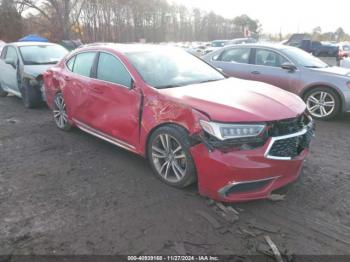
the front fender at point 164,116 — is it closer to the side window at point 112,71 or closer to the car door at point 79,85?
the side window at point 112,71

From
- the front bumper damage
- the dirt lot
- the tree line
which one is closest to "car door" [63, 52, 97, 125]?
the dirt lot

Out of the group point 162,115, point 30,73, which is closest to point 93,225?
point 162,115

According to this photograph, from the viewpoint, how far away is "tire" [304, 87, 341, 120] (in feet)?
22.5

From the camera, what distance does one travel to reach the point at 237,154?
3.20 metres

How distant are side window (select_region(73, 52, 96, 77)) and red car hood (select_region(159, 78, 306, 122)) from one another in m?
1.73

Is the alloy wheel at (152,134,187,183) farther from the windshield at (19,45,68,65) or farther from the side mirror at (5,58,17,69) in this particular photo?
the side mirror at (5,58,17,69)

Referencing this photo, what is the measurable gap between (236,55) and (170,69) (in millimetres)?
4199

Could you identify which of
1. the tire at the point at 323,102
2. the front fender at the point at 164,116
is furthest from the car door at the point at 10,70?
the tire at the point at 323,102

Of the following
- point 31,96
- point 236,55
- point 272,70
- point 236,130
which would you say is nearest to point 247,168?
point 236,130

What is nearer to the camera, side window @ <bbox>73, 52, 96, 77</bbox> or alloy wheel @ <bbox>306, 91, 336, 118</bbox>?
side window @ <bbox>73, 52, 96, 77</bbox>

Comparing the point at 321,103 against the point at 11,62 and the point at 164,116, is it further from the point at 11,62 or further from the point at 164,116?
the point at 11,62

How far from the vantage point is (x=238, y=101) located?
11.8 ft

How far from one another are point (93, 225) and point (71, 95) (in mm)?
2862

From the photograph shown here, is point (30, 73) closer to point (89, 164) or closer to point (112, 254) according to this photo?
point (89, 164)
